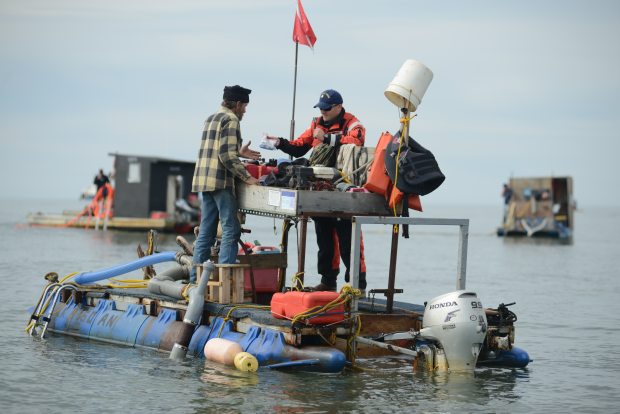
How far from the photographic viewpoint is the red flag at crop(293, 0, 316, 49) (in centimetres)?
1245

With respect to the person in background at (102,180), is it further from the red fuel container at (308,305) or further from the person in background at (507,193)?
A: the red fuel container at (308,305)

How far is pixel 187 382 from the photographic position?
9.98 m

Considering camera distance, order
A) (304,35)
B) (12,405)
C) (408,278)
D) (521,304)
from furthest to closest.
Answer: (408,278)
(521,304)
(304,35)
(12,405)

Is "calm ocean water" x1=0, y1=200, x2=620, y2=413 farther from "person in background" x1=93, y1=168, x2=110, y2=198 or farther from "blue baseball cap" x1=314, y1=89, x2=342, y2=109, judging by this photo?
"person in background" x1=93, y1=168, x2=110, y2=198

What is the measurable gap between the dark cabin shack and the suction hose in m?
30.1

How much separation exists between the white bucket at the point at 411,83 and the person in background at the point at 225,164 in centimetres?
171

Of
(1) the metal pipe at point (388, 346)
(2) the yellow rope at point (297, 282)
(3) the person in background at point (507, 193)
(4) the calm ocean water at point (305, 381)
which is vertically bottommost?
(4) the calm ocean water at point (305, 381)

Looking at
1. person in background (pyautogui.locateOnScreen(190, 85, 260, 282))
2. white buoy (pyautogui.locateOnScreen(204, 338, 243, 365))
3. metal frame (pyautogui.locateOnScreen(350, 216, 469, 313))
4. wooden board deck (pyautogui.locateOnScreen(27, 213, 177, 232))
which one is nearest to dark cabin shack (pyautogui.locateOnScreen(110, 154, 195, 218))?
wooden board deck (pyautogui.locateOnScreen(27, 213, 177, 232))

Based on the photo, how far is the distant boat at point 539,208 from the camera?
4466 cm

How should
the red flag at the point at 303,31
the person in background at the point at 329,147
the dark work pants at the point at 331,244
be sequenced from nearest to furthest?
the person in background at the point at 329,147 → the dark work pants at the point at 331,244 → the red flag at the point at 303,31

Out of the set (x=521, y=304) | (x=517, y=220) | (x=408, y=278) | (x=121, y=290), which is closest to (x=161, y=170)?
(x=517, y=220)

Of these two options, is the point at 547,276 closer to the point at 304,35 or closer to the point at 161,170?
the point at 304,35

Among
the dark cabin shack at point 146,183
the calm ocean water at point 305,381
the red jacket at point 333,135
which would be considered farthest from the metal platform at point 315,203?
the dark cabin shack at point 146,183

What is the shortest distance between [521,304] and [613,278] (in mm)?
8551
